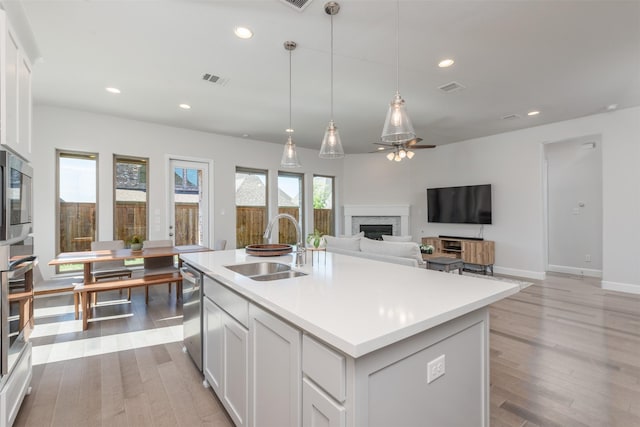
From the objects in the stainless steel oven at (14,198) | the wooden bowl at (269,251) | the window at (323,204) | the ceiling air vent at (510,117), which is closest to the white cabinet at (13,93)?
the stainless steel oven at (14,198)

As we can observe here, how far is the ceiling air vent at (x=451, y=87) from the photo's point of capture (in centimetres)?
350

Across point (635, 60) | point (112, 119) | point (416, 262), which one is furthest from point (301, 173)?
point (635, 60)

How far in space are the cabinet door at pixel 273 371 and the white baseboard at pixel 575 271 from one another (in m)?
6.99

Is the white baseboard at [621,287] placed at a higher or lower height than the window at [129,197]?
lower

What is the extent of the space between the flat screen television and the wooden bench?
550 centimetres

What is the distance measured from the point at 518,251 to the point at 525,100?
3.00m

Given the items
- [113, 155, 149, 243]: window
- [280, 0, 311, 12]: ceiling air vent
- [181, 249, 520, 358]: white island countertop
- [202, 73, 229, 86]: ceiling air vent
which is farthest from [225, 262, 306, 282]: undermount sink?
[113, 155, 149, 243]: window

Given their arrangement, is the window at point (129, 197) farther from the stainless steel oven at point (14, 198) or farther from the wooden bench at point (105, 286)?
the stainless steel oven at point (14, 198)

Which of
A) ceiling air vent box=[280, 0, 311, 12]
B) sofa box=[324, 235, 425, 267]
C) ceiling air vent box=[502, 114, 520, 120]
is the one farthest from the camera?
ceiling air vent box=[502, 114, 520, 120]

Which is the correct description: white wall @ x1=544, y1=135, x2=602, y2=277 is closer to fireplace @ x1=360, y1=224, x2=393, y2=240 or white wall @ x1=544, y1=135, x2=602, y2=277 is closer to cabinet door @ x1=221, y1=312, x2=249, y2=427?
fireplace @ x1=360, y1=224, x2=393, y2=240

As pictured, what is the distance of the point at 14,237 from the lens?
1.58 metres

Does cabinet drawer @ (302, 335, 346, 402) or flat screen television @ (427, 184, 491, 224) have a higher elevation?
flat screen television @ (427, 184, 491, 224)

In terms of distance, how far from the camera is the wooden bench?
306 cm

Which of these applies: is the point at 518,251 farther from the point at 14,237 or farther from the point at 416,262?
the point at 14,237
